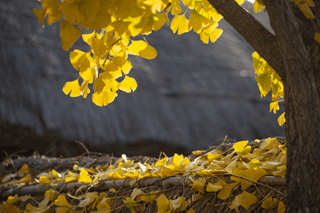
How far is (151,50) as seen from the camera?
1.65ft

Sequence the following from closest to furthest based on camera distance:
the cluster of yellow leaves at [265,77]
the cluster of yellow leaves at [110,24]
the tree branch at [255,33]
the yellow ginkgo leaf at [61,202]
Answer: the cluster of yellow leaves at [110,24] < the tree branch at [255,33] < the cluster of yellow leaves at [265,77] < the yellow ginkgo leaf at [61,202]

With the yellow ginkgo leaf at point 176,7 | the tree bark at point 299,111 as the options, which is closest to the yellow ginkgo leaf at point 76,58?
the yellow ginkgo leaf at point 176,7

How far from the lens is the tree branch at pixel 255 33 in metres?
0.45

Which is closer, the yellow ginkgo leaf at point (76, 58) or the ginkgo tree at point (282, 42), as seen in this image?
the ginkgo tree at point (282, 42)

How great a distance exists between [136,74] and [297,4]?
3.15 metres

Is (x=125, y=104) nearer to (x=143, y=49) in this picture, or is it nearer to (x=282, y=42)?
(x=143, y=49)

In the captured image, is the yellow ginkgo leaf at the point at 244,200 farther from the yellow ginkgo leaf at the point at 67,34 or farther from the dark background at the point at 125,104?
the dark background at the point at 125,104

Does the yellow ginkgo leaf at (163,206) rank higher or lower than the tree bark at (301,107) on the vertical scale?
lower

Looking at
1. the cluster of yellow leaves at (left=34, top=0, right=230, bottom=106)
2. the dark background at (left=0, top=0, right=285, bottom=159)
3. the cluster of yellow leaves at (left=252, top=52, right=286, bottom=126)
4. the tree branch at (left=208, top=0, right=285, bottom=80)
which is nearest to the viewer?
the cluster of yellow leaves at (left=34, top=0, right=230, bottom=106)

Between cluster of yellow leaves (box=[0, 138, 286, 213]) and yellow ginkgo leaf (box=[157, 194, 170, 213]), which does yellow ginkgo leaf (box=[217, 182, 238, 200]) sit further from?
yellow ginkgo leaf (box=[157, 194, 170, 213])

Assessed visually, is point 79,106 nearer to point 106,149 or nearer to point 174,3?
point 106,149

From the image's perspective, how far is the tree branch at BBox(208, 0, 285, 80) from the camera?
0.45 meters

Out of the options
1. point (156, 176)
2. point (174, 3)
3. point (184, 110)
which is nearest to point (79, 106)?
point (184, 110)

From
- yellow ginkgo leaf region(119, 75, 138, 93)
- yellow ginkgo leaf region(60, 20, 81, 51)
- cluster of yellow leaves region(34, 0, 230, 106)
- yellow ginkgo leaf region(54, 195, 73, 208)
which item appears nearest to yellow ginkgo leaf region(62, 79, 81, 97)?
cluster of yellow leaves region(34, 0, 230, 106)
